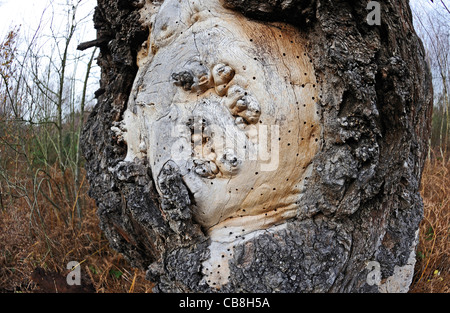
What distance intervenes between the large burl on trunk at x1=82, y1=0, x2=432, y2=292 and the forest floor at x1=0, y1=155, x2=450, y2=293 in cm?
91

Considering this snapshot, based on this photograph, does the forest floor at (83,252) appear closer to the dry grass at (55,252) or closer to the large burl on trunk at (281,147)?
the dry grass at (55,252)

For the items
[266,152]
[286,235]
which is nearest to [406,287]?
[286,235]

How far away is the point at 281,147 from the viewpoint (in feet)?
5.50

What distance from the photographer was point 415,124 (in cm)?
183

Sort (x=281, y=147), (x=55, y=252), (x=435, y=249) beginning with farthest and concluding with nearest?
1. (x=55, y=252)
2. (x=435, y=249)
3. (x=281, y=147)

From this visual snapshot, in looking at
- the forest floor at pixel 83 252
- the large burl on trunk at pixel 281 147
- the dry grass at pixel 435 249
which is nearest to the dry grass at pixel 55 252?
the forest floor at pixel 83 252

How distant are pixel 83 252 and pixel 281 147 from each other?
2406 mm

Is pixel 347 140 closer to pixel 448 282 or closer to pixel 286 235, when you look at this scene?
pixel 286 235

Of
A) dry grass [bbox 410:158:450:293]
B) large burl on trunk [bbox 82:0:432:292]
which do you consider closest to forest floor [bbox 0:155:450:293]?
dry grass [bbox 410:158:450:293]

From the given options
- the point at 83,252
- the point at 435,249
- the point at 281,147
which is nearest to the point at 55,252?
the point at 83,252

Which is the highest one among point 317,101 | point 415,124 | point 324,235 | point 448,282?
point 317,101

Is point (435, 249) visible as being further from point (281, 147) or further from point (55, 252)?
point (55, 252)

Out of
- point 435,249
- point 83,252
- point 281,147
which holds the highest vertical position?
point 281,147

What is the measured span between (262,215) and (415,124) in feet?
A: 2.87
